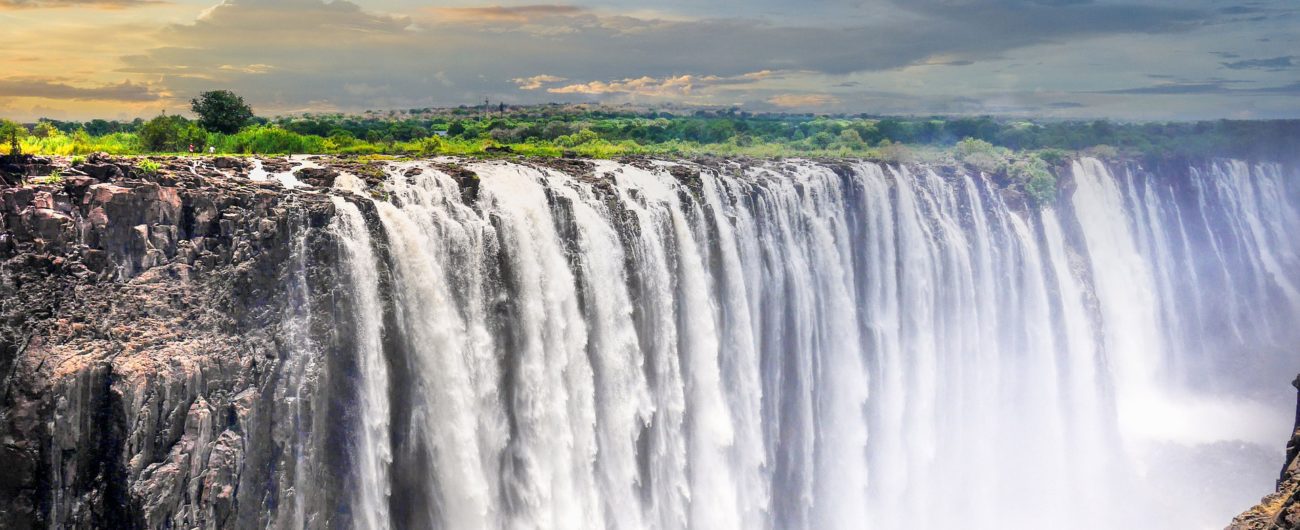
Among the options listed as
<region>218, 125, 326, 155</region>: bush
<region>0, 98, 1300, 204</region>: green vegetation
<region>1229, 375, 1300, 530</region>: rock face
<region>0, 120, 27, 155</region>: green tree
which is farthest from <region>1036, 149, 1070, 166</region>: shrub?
<region>0, 120, 27, 155</region>: green tree

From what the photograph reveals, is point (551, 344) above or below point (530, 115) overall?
below

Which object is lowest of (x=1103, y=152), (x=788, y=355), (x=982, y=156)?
(x=788, y=355)

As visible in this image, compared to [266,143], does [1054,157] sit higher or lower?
higher

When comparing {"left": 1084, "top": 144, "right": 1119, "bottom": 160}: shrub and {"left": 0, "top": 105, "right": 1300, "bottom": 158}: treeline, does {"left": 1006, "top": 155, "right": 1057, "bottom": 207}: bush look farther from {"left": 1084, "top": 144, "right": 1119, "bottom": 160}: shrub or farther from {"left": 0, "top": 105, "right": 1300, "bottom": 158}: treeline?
{"left": 1084, "top": 144, "right": 1119, "bottom": 160}: shrub

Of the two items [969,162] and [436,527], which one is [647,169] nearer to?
→ [436,527]

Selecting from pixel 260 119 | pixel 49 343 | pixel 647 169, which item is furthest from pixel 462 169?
pixel 260 119

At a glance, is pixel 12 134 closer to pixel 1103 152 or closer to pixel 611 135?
pixel 611 135

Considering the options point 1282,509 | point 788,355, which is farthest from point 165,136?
point 1282,509
